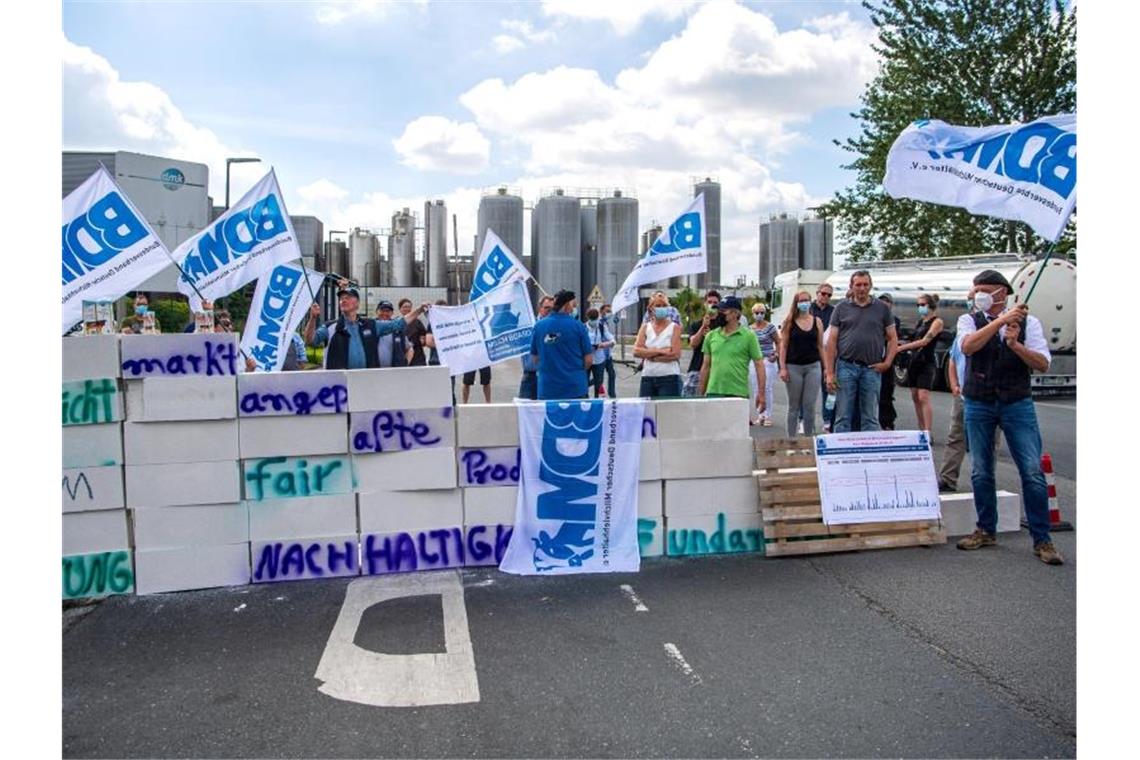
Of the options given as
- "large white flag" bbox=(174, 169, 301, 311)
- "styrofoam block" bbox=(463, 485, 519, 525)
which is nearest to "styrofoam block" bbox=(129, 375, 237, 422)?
"styrofoam block" bbox=(463, 485, 519, 525)

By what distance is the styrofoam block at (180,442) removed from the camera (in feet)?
19.0

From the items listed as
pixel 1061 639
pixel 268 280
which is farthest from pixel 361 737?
pixel 268 280

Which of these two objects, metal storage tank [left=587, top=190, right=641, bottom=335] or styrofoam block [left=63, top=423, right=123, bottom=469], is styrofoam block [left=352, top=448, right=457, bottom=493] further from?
metal storage tank [left=587, top=190, right=641, bottom=335]

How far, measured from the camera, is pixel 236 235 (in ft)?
27.9

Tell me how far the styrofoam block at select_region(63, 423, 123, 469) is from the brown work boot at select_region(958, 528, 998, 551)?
5.93 meters

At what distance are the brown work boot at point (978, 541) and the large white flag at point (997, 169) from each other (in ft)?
7.25

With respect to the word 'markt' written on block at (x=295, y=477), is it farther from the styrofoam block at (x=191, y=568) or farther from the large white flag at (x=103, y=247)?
the large white flag at (x=103, y=247)

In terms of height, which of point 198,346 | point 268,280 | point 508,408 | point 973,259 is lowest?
point 508,408

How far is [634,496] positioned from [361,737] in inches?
123

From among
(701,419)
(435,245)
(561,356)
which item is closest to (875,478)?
(701,419)

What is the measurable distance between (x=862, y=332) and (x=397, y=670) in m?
5.64

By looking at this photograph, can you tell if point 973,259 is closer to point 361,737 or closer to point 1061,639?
point 1061,639

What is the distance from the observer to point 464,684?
430cm

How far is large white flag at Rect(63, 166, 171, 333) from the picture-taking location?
6422 millimetres
